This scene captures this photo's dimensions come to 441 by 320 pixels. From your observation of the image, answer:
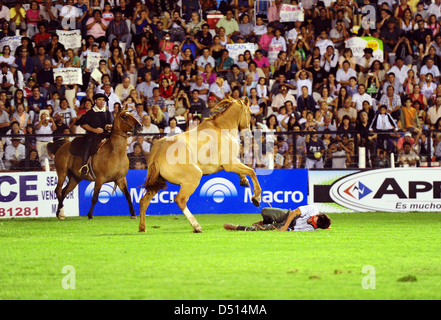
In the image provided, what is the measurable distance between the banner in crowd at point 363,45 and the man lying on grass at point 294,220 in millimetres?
11324

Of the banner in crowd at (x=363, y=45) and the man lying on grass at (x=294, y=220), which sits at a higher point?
the banner in crowd at (x=363, y=45)

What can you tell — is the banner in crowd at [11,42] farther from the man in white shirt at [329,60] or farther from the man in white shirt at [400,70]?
the man in white shirt at [400,70]

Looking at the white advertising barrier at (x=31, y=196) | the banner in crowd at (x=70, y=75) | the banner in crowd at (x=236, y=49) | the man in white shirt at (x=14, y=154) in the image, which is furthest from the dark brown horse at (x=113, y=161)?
the banner in crowd at (x=236, y=49)

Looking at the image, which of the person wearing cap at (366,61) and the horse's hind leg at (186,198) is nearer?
the horse's hind leg at (186,198)

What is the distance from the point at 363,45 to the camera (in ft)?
80.0

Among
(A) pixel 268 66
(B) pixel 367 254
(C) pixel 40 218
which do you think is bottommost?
(C) pixel 40 218

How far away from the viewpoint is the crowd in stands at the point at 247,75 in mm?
19484

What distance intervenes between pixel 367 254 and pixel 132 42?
1585cm

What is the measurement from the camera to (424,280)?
8523mm
